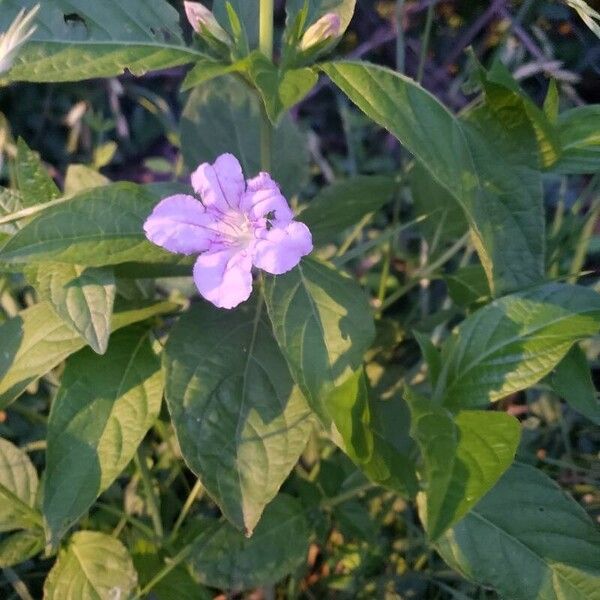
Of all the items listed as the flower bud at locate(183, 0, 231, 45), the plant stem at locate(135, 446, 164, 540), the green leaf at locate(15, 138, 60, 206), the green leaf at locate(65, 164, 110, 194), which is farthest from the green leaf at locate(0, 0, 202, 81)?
the plant stem at locate(135, 446, 164, 540)

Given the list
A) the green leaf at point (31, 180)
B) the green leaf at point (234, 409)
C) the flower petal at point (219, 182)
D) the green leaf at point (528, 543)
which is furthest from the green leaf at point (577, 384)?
the green leaf at point (31, 180)

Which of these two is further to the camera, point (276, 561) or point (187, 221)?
point (276, 561)

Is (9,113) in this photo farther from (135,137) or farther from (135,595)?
(135,595)

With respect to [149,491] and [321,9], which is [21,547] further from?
[321,9]

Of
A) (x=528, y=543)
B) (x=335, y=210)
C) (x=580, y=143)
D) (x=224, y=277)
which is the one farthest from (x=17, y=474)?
(x=580, y=143)

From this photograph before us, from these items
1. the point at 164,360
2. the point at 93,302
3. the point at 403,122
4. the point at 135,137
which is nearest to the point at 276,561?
the point at 164,360

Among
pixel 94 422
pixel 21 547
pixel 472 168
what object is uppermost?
pixel 472 168

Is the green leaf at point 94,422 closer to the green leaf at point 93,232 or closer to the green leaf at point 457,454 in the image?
the green leaf at point 93,232
